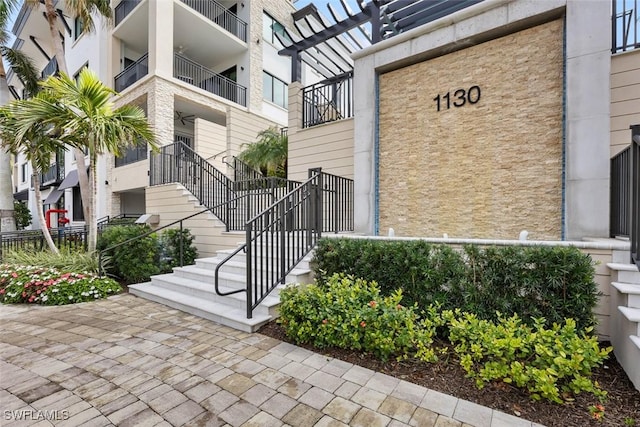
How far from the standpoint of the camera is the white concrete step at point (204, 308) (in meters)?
3.80

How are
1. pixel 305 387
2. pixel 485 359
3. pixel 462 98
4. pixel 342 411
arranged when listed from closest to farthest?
pixel 342 411 → pixel 305 387 → pixel 485 359 → pixel 462 98

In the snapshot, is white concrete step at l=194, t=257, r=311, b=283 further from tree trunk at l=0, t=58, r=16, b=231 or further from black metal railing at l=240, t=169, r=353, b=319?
tree trunk at l=0, t=58, r=16, b=231

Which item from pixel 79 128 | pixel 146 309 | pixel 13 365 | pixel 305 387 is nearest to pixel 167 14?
pixel 79 128

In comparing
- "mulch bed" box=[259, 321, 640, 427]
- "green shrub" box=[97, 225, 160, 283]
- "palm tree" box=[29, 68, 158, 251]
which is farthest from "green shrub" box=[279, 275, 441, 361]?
"palm tree" box=[29, 68, 158, 251]

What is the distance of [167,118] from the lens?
35.5 feet

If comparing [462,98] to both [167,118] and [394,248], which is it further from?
[167,118]

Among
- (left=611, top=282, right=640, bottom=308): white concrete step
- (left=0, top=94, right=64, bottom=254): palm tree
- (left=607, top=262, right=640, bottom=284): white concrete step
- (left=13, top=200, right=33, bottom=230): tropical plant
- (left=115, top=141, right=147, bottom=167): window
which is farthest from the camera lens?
(left=13, top=200, right=33, bottom=230): tropical plant

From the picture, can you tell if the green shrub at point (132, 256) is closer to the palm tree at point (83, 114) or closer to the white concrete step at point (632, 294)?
the palm tree at point (83, 114)

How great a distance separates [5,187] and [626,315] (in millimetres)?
15730

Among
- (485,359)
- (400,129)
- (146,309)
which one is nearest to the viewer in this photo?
(485,359)

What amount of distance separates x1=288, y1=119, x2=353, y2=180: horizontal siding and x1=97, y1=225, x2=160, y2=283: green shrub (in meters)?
3.83

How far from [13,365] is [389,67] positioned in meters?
7.29

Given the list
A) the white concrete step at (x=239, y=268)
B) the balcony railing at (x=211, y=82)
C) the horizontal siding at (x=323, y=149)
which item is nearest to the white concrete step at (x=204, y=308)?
the white concrete step at (x=239, y=268)

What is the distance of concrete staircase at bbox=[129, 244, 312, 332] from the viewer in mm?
3988
